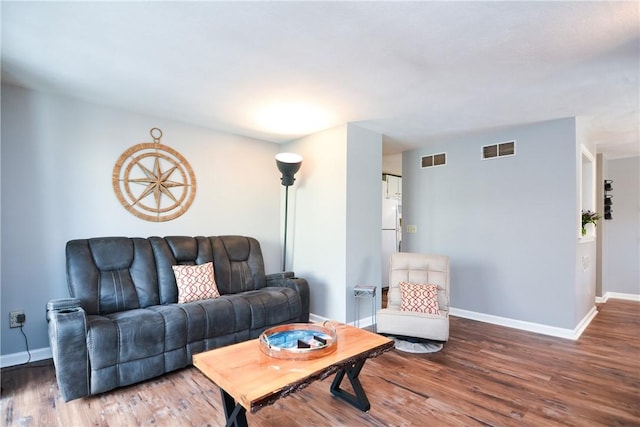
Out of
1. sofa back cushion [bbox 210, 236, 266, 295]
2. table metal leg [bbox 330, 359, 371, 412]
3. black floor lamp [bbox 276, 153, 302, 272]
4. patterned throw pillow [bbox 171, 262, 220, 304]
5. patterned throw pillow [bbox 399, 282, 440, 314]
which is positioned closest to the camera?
table metal leg [bbox 330, 359, 371, 412]

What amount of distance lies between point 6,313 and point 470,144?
5.29 meters

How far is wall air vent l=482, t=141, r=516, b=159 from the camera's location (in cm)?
411

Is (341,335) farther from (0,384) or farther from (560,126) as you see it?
(560,126)

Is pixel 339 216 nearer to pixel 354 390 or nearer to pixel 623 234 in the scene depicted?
pixel 354 390

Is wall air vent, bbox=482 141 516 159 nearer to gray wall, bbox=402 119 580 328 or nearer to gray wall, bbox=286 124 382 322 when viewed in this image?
gray wall, bbox=402 119 580 328

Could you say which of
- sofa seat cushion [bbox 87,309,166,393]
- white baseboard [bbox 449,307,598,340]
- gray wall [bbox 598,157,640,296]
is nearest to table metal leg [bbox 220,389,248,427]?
sofa seat cushion [bbox 87,309,166,393]

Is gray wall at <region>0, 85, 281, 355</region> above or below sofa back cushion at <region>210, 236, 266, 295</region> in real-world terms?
above

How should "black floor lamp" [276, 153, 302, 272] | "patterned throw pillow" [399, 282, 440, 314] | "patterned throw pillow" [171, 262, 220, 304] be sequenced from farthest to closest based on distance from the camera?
"black floor lamp" [276, 153, 302, 272], "patterned throw pillow" [399, 282, 440, 314], "patterned throw pillow" [171, 262, 220, 304]

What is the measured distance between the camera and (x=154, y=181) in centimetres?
358

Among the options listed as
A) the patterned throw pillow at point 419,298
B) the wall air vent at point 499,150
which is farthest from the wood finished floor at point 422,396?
the wall air vent at point 499,150

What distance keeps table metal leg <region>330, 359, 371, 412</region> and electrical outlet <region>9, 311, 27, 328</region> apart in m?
2.71

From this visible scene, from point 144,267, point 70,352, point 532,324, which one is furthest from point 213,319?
point 532,324

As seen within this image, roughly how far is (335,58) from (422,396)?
247 cm

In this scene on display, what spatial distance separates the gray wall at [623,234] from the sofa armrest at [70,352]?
7.10 m
